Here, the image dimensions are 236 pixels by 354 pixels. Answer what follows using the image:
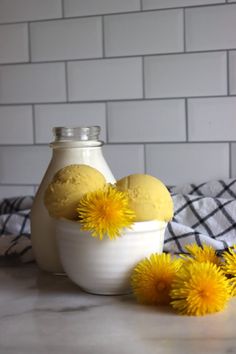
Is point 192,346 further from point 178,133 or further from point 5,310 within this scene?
point 178,133

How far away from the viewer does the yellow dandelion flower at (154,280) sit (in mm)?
534

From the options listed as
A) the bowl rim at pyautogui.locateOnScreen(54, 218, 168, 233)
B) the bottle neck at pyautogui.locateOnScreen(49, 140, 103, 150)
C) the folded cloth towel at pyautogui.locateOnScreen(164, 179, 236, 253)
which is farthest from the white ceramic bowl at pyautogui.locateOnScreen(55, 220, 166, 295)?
the folded cloth towel at pyautogui.locateOnScreen(164, 179, 236, 253)

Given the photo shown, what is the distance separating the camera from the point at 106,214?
531mm

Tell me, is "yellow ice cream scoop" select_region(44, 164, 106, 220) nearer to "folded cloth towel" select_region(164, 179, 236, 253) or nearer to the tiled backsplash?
"folded cloth towel" select_region(164, 179, 236, 253)

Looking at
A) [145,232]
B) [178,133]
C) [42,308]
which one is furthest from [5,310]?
[178,133]

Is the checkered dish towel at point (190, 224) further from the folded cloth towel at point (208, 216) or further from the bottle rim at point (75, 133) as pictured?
the bottle rim at point (75, 133)

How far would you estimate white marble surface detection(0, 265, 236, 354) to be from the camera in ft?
1.44

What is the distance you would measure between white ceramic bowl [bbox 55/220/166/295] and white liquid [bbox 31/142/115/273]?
3.3 inches

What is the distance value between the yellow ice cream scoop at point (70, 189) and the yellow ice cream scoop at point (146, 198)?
0.10ft

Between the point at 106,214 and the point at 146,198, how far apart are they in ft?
0.15

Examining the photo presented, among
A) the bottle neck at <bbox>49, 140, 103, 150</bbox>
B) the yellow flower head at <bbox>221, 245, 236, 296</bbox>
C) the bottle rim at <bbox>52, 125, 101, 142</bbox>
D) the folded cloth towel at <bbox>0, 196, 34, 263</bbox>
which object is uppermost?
the bottle rim at <bbox>52, 125, 101, 142</bbox>

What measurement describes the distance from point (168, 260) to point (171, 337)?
102 millimetres

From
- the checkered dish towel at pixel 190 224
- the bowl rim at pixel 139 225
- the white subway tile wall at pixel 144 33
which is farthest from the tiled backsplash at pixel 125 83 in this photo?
the bowl rim at pixel 139 225

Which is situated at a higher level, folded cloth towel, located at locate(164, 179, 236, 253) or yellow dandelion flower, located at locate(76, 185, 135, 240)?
yellow dandelion flower, located at locate(76, 185, 135, 240)
